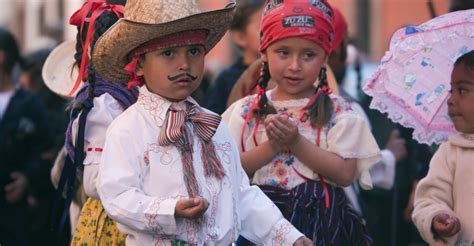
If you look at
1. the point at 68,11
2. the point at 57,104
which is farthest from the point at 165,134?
the point at 68,11

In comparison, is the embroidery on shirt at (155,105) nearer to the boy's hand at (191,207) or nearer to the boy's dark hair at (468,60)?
the boy's hand at (191,207)

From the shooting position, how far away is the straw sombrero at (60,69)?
734 centimetres

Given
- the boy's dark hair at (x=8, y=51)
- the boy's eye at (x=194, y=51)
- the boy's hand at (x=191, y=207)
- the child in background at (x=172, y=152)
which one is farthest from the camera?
the boy's dark hair at (x=8, y=51)

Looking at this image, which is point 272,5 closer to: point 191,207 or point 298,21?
point 298,21

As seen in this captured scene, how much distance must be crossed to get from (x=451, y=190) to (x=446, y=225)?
0.87ft

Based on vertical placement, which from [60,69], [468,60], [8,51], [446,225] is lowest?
[8,51]

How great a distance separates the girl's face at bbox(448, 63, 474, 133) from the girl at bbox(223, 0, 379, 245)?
17.7 inches

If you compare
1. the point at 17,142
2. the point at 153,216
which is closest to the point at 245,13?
the point at 17,142

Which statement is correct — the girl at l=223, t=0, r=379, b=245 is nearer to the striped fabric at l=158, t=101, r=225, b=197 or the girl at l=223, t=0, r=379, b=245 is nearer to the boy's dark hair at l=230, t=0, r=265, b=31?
the striped fabric at l=158, t=101, r=225, b=197

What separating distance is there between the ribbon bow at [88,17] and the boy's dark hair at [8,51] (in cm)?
352

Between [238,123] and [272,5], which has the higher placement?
[272,5]

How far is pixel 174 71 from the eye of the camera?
534 centimetres

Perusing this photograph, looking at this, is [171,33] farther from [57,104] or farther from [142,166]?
[57,104]

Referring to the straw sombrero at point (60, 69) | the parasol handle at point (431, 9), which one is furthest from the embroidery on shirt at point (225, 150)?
the parasol handle at point (431, 9)
